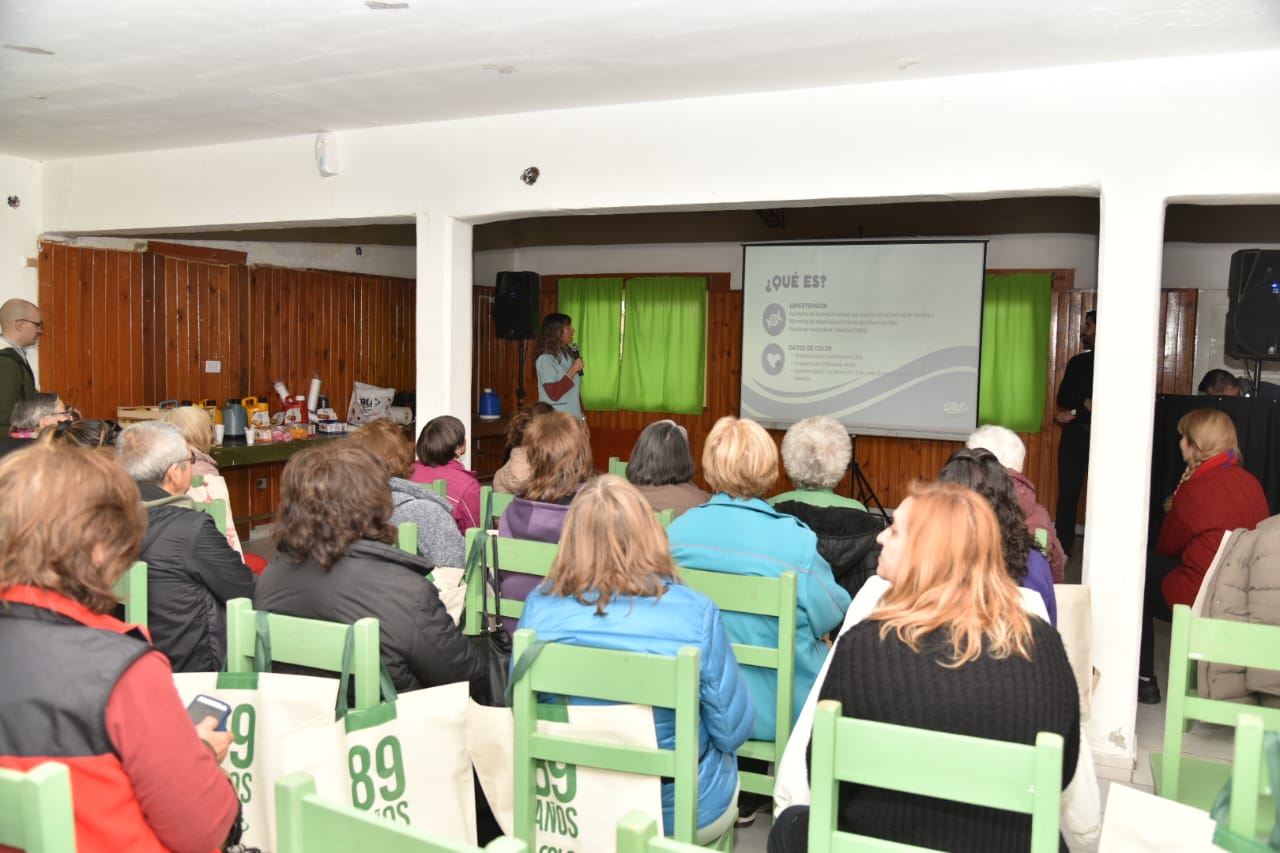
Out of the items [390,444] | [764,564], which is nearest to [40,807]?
[764,564]

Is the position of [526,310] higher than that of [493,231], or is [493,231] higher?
[493,231]

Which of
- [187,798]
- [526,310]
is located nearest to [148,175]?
[526,310]

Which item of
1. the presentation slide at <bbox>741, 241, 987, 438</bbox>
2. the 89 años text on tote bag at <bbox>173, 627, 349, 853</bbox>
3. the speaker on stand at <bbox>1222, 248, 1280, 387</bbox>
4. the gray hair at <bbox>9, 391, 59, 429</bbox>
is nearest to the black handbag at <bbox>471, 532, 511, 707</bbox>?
the 89 años text on tote bag at <bbox>173, 627, 349, 853</bbox>

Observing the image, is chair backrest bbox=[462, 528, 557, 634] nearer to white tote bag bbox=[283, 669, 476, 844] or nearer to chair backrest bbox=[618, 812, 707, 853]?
white tote bag bbox=[283, 669, 476, 844]

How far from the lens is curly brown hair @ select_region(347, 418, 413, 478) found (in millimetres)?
3502

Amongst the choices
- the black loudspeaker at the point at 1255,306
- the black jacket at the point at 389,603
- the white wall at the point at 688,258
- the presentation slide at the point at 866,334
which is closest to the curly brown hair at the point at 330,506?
the black jacket at the point at 389,603

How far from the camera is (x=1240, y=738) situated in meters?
1.47

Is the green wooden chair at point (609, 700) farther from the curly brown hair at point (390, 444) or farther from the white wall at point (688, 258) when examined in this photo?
the white wall at point (688, 258)

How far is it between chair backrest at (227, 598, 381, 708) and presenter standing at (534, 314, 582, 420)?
497cm

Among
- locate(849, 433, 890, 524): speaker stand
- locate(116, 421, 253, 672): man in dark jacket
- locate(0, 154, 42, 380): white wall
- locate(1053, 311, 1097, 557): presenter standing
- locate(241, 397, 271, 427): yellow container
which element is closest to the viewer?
locate(116, 421, 253, 672): man in dark jacket

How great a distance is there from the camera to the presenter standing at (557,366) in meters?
7.09

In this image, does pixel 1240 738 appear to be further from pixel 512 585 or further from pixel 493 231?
pixel 493 231

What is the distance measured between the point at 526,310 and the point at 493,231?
1585 millimetres

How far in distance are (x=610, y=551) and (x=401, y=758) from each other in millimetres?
579
